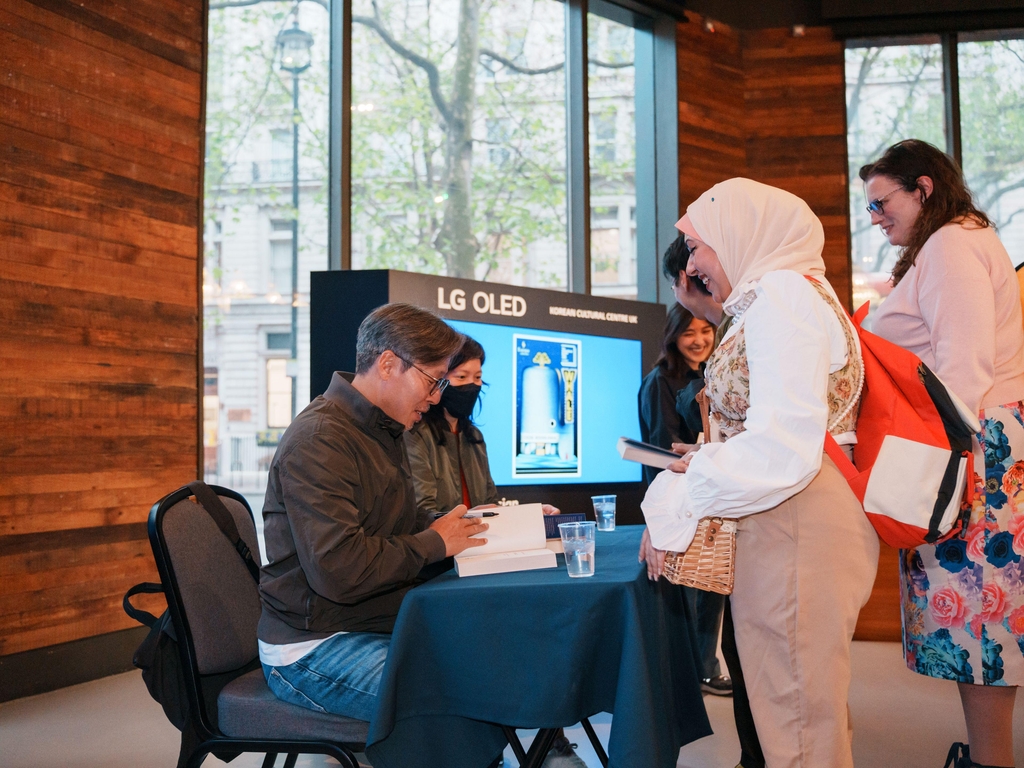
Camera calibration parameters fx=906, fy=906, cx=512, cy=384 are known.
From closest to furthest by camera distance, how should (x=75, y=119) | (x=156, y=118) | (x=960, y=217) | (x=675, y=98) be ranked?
(x=960, y=217), (x=75, y=119), (x=156, y=118), (x=675, y=98)

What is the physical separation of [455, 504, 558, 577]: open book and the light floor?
3.98ft

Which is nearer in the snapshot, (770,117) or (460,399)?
(460,399)

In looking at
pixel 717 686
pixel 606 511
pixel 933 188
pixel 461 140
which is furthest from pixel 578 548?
pixel 461 140

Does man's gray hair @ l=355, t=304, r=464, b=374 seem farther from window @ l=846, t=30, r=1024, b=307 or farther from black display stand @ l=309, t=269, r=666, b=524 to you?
window @ l=846, t=30, r=1024, b=307

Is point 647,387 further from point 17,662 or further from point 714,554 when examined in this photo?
point 17,662

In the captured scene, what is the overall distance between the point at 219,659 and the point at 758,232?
1.42 meters

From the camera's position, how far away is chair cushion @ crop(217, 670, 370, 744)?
176cm

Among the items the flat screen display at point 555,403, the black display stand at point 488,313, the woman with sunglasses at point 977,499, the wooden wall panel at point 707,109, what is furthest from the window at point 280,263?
the woman with sunglasses at point 977,499

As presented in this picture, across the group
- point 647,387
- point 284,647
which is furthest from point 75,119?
point 284,647

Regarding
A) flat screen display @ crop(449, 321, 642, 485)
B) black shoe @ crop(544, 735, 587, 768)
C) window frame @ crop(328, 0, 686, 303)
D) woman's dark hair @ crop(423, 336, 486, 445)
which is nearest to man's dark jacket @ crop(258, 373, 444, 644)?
black shoe @ crop(544, 735, 587, 768)

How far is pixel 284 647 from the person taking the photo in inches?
72.2

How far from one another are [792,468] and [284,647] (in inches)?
41.6

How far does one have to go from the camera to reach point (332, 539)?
1.77m

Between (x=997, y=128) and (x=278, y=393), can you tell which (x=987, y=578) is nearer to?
(x=278, y=393)
